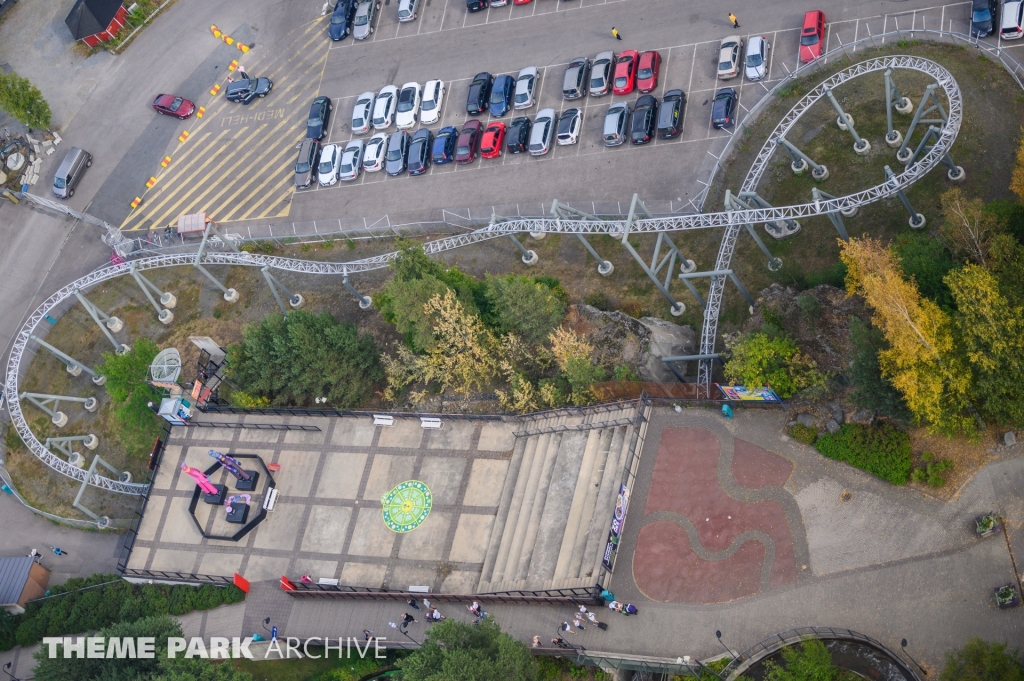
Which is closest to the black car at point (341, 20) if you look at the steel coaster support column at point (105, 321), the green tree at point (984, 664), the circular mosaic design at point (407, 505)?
the steel coaster support column at point (105, 321)

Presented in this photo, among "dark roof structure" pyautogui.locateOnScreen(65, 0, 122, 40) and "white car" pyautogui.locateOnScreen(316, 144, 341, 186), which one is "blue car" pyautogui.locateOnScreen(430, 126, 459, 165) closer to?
"white car" pyautogui.locateOnScreen(316, 144, 341, 186)

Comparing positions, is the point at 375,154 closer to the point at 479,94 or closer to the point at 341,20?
the point at 479,94

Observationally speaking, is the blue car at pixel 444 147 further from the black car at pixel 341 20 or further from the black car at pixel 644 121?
the black car at pixel 341 20

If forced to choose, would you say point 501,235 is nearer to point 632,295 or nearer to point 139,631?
point 632,295

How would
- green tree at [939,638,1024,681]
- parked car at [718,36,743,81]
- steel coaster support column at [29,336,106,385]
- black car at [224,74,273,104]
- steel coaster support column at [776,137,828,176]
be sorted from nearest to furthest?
green tree at [939,638,1024,681]
steel coaster support column at [776,137,828,176]
parked car at [718,36,743,81]
steel coaster support column at [29,336,106,385]
black car at [224,74,273,104]

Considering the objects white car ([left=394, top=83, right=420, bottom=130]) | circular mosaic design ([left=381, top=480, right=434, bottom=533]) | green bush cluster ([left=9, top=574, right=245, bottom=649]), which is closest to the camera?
circular mosaic design ([left=381, top=480, right=434, bottom=533])

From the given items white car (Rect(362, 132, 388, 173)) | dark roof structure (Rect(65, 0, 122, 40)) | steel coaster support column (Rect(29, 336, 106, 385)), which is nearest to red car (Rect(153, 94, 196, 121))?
dark roof structure (Rect(65, 0, 122, 40))
